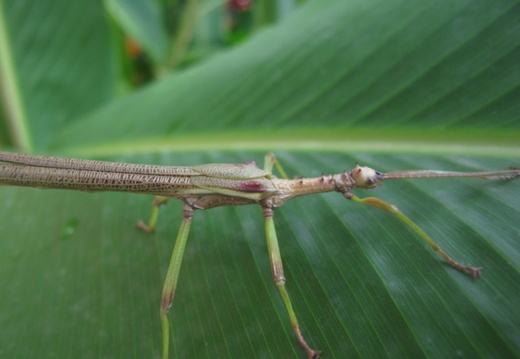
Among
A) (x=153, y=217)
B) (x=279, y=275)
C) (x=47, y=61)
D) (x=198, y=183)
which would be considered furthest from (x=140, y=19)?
(x=279, y=275)

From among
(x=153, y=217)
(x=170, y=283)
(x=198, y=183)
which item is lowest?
(x=170, y=283)

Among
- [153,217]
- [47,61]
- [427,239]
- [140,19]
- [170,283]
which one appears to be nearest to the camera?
[427,239]

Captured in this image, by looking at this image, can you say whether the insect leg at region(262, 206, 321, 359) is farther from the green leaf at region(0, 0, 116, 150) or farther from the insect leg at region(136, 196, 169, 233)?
the green leaf at region(0, 0, 116, 150)

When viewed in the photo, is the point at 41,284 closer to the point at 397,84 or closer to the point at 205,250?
the point at 205,250

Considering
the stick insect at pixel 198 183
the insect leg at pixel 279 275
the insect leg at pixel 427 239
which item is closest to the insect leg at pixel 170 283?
the stick insect at pixel 198 183

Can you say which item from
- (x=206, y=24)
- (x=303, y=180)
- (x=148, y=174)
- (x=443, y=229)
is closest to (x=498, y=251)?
(x=443, y=229)

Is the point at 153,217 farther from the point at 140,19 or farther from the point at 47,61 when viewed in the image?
the point at 140,19
